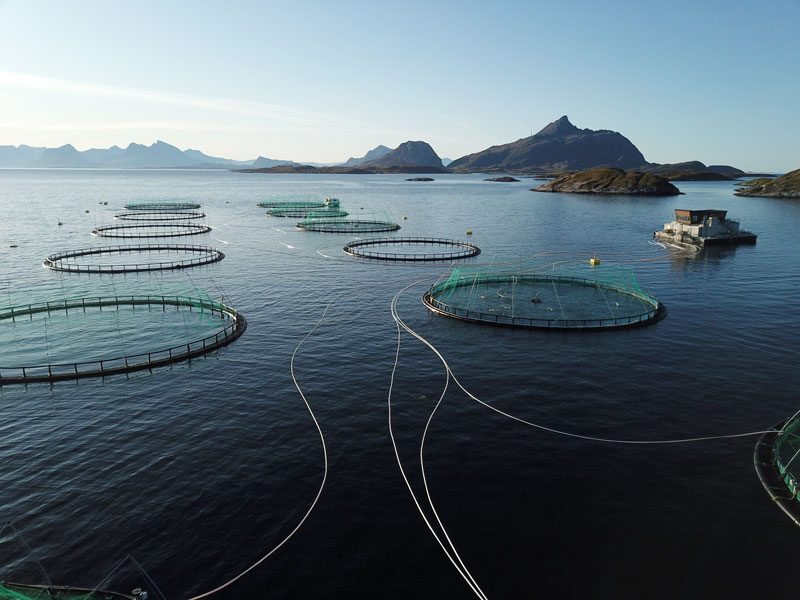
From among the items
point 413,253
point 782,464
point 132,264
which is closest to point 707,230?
point 413,253

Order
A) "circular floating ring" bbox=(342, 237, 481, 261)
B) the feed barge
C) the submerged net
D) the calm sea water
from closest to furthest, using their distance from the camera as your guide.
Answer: the calm sea water
the submerged net
"circular floating ring" bbox=(342, 237, 481, 261)
the feed barge

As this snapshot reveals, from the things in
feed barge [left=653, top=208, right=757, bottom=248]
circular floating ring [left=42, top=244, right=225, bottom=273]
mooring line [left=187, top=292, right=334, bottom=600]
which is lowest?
mooring line [left=187, top=292, right=334, bottom=600]

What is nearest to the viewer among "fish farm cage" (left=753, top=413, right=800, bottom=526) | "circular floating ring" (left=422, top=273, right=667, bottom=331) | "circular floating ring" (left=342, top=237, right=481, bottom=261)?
"fish farm cage" (left=753, top=413, right=800, bottom=526)

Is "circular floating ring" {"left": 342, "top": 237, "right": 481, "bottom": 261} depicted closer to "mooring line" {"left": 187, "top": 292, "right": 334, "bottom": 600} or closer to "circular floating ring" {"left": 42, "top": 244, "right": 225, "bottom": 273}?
"circular floating ring" {"left": 42, "top": 244, "right": 225, "bottom": 273}

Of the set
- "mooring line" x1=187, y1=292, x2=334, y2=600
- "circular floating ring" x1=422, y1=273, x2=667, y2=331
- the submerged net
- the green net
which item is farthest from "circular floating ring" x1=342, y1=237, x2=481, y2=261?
the green net

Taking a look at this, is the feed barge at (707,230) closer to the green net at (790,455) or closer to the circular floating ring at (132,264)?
the green net at (790,455)

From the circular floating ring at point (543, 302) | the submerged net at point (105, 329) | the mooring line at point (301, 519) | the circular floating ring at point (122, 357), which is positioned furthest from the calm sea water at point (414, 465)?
the circular floating ring at point (543, 302)

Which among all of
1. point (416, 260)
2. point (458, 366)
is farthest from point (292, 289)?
point (458, 366)

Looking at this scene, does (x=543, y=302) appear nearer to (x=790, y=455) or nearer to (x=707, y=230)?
(x=790, y=455)
